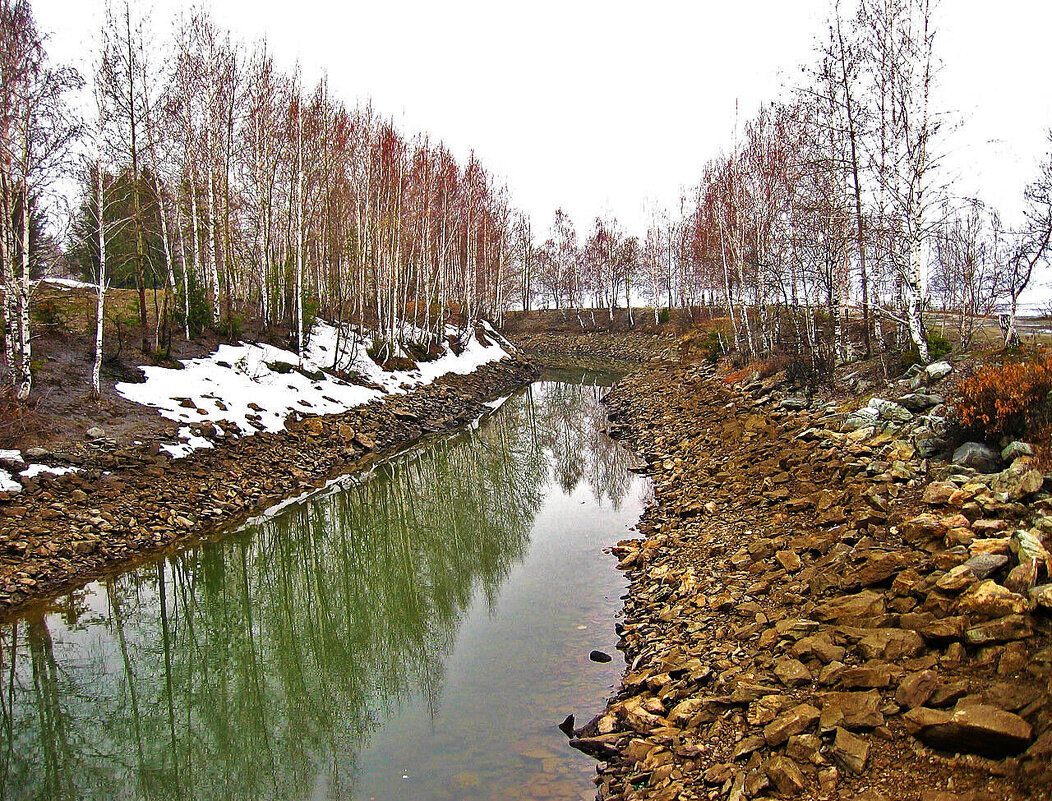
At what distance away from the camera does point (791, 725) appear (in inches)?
162

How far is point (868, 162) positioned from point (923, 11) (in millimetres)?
2901

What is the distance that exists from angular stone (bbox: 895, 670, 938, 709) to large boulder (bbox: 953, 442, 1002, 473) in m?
3.50

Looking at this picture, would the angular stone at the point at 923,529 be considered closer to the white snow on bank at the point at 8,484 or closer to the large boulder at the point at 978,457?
the large boulder at the point at 978,457

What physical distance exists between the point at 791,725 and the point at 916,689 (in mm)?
844

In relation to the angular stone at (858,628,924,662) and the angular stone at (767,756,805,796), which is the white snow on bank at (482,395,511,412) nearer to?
the angular stone at (858,628,924,662)

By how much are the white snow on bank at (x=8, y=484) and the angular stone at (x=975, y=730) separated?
12.4m

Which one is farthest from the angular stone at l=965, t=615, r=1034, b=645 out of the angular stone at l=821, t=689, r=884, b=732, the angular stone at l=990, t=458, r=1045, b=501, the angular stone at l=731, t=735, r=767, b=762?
the angular stone at l=990, t=458, r=1045, b=501

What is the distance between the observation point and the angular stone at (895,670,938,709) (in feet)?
12.6

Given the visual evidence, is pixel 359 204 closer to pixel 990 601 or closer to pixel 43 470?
pixel 43 470

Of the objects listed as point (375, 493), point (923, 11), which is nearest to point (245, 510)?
point (375, 493)

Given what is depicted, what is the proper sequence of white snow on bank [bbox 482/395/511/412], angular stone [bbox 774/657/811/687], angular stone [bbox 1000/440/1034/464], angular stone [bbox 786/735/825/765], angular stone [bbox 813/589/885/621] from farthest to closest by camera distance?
white snow on bank [bbox 482/395/511/412]
angular stone [bbox 1000/440/1034/464]
angular stone [bbox 813/589/885/621]
angular stone [bbox 774/657/811/687]
angular stone [bbox 786/735/825/765]

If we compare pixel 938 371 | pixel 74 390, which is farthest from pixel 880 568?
pixel 74 390

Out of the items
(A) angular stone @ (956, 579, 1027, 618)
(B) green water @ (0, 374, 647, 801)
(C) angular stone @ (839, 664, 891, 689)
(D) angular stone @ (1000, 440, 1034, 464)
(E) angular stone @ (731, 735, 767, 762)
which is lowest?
(B) green water @ (0, 374, 647, 801)

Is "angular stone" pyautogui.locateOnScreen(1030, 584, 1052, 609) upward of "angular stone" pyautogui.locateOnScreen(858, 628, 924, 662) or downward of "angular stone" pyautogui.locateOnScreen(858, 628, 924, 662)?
upward
